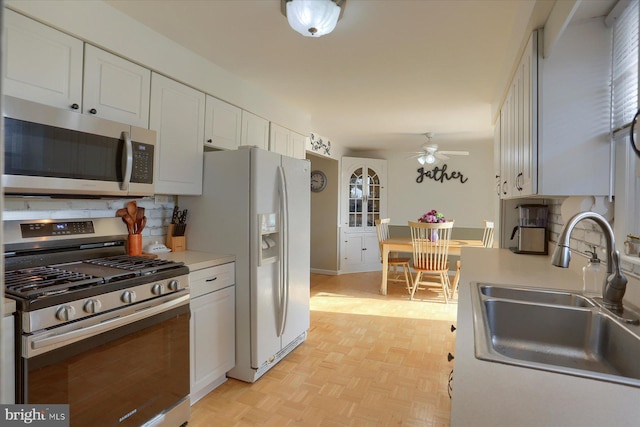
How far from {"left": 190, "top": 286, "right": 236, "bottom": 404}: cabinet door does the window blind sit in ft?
7.29

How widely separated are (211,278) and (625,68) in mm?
2264

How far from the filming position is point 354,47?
7.69 ft

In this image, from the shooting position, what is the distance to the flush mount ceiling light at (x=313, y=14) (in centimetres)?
167

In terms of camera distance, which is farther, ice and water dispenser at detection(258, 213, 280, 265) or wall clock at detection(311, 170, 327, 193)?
wall clock at detection(311, 170, 327, 193)

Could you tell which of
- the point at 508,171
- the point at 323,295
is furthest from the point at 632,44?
the point at 323,295

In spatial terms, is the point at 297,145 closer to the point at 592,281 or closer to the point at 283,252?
the point at 283,252

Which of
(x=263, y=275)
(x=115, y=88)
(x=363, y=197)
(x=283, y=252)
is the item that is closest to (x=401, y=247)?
(x=363, y=197)

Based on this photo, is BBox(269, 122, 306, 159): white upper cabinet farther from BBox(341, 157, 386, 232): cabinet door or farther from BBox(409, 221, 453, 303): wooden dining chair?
BBox(341, 157, 386, 232): cabinet door

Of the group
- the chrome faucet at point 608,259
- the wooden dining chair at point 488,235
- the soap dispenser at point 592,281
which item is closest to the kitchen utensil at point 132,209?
the chrome faucet at point 608,259

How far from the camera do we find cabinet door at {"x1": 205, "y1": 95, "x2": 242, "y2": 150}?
103 inches

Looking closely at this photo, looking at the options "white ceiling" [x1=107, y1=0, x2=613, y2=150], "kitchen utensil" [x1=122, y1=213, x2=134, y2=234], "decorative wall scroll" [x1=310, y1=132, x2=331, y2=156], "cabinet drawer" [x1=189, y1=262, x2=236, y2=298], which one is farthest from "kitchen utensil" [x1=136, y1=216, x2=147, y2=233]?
"decorative wall scroll" [x1=310, y1=132, x2=331, y2=156]

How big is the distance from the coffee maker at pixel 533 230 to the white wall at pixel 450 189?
10.5 ft

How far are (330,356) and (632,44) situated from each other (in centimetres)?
255

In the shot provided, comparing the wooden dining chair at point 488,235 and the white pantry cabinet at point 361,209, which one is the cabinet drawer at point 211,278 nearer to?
the wooden dining chair at point 488,235
